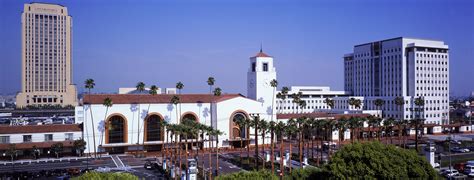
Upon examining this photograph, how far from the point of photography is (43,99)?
177 metres

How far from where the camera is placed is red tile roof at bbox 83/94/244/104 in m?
66.5

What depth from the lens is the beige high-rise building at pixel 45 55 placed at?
171250mm

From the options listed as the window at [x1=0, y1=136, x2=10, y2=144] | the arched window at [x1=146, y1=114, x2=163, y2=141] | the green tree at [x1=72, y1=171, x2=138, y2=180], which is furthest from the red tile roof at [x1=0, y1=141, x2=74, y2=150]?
the green tree at [x1=72, y1=171, x2=138, y2=180]

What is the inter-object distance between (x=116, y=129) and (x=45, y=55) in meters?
127

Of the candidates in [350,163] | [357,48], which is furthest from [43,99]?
[350,163]

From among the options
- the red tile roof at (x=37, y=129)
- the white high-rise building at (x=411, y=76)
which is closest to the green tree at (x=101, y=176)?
the red tile roof at (x=37, y=129)

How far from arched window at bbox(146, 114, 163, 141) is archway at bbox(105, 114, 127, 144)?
4.03 meters

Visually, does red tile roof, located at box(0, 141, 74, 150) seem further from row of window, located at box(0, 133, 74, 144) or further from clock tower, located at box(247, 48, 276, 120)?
clock tower, located at box(247, 48, 276, 120)

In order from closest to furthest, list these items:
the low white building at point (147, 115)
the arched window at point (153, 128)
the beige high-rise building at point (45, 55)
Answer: the low white building at point (147, 115)
the arched window at point (153, 128)
the beige high-rise building at point (45, 55)

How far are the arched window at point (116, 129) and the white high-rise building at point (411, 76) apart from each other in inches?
2963

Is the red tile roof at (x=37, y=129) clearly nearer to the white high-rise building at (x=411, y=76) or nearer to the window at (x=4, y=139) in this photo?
the window at (x=4, y=139)

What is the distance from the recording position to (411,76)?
11431cm

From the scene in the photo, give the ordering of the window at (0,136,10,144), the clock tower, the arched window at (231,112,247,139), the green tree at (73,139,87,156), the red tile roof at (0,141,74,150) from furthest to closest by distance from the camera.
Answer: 1. the clock tower
2. the arched window at (231,112,247,139)
3. the green tree at (73,139,87,156)
4. the window at (0,136,10,144)
5. the red tile roof at (0,141,74,150)

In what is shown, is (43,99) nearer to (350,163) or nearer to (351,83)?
(351,83)
